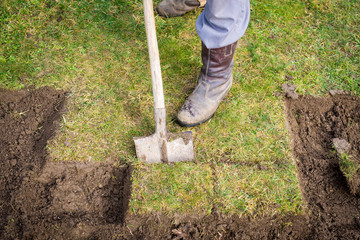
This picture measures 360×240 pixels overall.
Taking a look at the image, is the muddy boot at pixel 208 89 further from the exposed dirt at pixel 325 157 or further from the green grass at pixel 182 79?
the exposed dirt at pixel 325 157

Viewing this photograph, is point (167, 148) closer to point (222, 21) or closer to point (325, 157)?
point (222, 21)

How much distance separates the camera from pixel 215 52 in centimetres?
228

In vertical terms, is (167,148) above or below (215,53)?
below

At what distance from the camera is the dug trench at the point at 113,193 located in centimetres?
194

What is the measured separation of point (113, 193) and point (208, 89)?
1.08 metres

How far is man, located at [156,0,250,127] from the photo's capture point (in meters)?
2.14

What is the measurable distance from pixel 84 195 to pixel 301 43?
247cm

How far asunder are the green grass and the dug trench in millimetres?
88

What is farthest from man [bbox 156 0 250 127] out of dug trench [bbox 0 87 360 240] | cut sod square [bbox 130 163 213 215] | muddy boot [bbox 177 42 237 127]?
dug trench [bbox 0 87 360 240]

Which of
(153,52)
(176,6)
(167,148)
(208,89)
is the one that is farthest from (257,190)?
(176,6)

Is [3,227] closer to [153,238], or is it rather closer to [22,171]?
[22,171]

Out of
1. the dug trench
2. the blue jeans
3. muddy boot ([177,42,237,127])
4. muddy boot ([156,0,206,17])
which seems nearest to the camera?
the dug trench

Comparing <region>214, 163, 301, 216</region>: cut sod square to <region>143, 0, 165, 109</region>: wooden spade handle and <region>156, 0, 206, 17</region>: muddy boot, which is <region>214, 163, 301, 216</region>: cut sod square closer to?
<region>143, 0, 165, 109</region>: wooden spade handle

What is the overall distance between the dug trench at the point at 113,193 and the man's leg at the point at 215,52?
633 mm
